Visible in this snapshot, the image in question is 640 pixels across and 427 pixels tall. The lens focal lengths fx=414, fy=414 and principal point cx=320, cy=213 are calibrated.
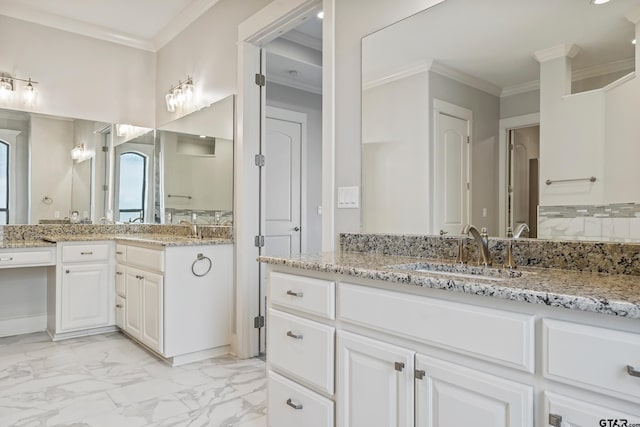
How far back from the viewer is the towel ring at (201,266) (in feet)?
9.46

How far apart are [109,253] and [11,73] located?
69.2 inches

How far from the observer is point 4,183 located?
3.49m

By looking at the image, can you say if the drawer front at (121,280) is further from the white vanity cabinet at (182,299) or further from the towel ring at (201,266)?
the towel ring at (201,266)

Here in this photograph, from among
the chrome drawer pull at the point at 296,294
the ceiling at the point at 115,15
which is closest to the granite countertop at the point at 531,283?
the chrome drawer pull at the point at 296,294

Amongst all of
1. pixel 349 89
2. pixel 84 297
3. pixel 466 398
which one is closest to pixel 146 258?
pixel 84 297

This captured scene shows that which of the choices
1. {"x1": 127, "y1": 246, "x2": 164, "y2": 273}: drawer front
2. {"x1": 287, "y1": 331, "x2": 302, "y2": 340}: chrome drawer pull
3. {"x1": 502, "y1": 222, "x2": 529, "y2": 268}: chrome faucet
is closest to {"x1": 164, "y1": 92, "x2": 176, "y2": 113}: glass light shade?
{"x1": 127, "y1": 246, "x2": 164, "y2": 273}: drawer front

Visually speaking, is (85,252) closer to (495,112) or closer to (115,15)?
(115,15)

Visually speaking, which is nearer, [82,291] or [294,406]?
[294,406]

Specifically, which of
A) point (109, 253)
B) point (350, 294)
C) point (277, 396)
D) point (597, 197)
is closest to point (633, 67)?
point (597, 197)

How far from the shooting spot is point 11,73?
11.6 feet

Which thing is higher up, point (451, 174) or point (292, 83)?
point (292, 83)

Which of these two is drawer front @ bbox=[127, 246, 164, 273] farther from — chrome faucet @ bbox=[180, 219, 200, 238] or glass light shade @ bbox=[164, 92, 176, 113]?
glass light shade @ bbox=[164, 92, 176, 113]

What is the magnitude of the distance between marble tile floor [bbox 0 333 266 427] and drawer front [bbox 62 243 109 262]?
27.0 inches

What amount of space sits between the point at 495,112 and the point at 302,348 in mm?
1218
